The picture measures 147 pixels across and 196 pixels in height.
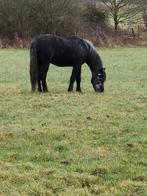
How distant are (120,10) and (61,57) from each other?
4050cm

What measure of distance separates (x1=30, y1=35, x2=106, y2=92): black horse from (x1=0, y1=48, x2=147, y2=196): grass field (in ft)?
2.25

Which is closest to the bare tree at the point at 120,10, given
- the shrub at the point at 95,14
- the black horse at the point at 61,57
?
the shrub at the point at 95,14

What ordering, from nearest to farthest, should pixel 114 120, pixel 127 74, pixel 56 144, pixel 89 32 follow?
pixel 56 144 → pixel 114 120 → pixel 127 74 → pixel 89 32

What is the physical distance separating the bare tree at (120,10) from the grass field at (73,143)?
1543 inches

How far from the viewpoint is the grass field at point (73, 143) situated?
652 centimetres

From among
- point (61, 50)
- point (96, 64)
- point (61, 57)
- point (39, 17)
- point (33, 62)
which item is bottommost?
point (96, 64)

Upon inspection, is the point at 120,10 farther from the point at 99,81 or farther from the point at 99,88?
the point at 99,88

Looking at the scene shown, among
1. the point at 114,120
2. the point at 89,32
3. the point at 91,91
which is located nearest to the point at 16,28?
the point at 89,32

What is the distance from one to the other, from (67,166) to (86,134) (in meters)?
2.24

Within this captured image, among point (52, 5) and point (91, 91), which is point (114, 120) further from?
point (52, 5)

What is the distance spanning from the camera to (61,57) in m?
16.3

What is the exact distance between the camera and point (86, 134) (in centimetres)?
951

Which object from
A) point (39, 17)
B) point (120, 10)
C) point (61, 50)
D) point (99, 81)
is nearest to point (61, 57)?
point (61, 50)

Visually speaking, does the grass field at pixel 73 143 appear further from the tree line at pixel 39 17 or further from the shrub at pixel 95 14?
the shrub at pixel 95 14
